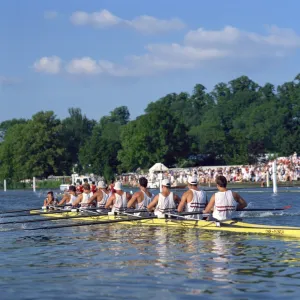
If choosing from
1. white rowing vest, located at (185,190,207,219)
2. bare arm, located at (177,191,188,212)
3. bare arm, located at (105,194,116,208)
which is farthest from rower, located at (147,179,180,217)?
bare arm, located at (105,194,116,208)

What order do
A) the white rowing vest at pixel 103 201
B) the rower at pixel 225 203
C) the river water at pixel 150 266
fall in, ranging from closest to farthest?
the river water at pixel 150 266 → the rower at pixel 225 203 → the white rowing vest at pixel 103 201

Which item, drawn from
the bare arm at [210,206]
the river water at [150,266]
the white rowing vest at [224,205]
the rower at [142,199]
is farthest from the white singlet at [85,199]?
the white rowing vest at [224,205]

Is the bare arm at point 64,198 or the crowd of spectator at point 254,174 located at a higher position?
the crowd of spectator at point 254,174

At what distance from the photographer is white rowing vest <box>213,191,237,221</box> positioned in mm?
17516

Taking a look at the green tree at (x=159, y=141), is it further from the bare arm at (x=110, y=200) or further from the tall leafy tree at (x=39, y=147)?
the bare arm at (x=110, y=200)

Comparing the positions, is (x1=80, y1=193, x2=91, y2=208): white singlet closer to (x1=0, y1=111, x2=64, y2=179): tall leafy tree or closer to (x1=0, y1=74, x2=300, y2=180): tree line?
(x1=0, y1=74, x2=300, y2=180): tree line

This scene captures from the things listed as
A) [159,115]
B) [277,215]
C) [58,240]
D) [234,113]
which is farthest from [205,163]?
[58,240]

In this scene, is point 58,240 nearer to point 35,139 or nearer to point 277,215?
point 277,215

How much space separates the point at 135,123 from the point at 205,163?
35.9 ft

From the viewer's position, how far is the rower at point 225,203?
57.4 ft

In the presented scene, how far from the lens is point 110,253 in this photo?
15.5 metres

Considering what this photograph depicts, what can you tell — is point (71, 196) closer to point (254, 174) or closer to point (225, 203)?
point (225, 203)

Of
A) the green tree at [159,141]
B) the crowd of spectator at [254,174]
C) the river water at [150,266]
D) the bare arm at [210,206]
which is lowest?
the river water at [150,266]

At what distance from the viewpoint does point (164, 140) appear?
296ft
